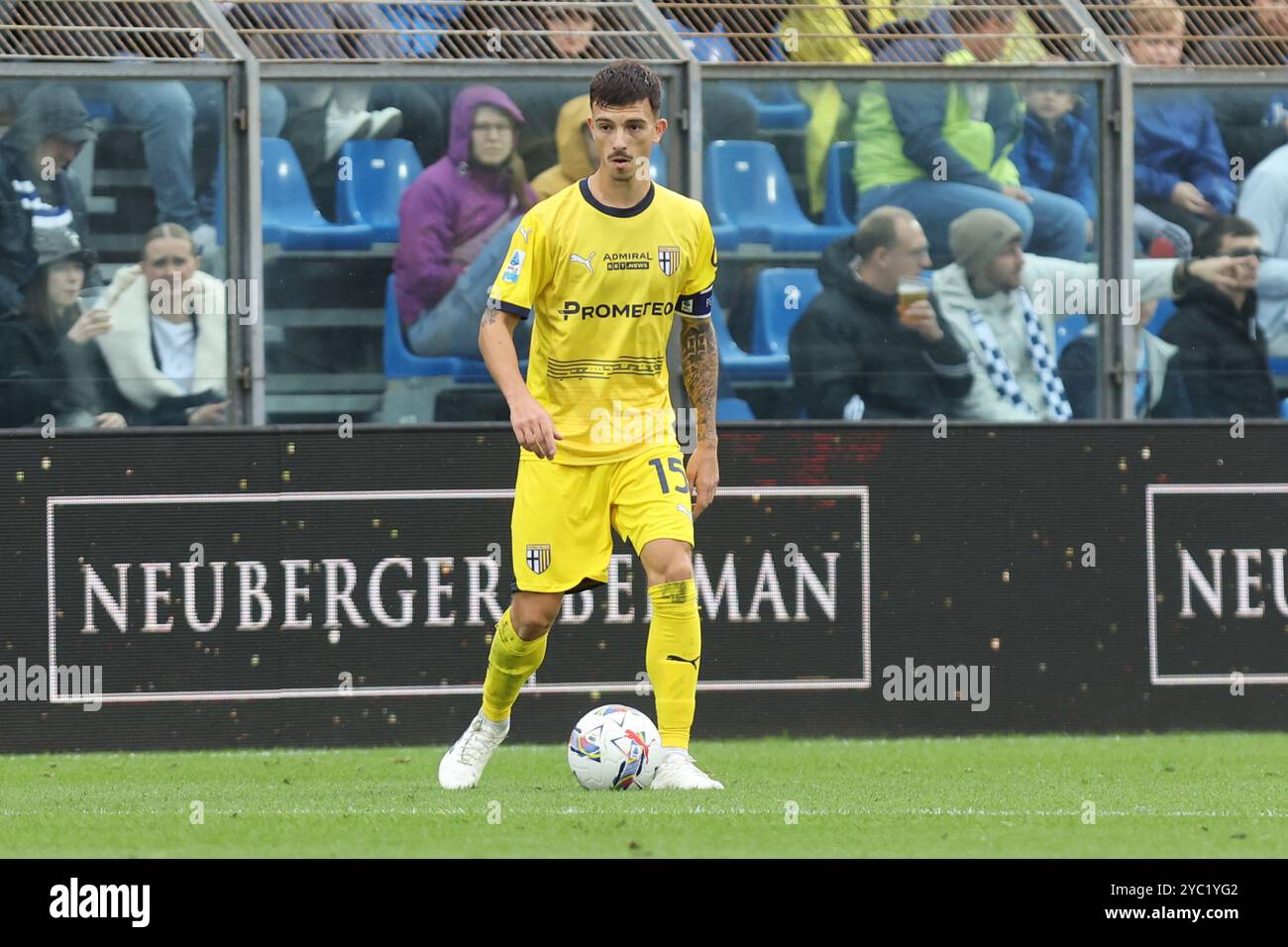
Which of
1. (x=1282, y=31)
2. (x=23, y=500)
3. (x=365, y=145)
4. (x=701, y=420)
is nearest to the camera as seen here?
(x=701, y=420)

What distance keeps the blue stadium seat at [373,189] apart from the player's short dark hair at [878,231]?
217cm

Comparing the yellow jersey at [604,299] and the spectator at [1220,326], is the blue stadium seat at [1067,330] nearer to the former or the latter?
the spectator at [1220,326]

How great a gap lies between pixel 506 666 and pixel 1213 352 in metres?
4.62

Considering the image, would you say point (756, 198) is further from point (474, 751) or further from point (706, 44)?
point (474, 751)

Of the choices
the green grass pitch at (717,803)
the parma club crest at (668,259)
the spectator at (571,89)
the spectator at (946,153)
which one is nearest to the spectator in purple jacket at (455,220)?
the spectator at (571,89)

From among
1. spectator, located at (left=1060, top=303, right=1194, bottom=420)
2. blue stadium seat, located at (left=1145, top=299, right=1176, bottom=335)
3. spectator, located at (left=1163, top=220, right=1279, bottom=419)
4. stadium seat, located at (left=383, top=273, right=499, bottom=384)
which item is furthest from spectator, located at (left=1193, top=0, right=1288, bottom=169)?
stadium seat, located at (left=383, top=273, right=499, bottom=384)

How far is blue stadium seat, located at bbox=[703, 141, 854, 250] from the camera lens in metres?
10.6

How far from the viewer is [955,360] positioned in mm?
10805

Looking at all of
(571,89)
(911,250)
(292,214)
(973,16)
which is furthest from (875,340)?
(292,214)

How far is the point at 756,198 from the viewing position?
1067 centimetres

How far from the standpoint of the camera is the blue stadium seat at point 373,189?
10383 mm

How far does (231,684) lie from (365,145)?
256cm

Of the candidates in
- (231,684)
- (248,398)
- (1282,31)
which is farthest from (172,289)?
(1282,31)

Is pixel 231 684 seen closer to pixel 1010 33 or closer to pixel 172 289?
pixel 172 289
